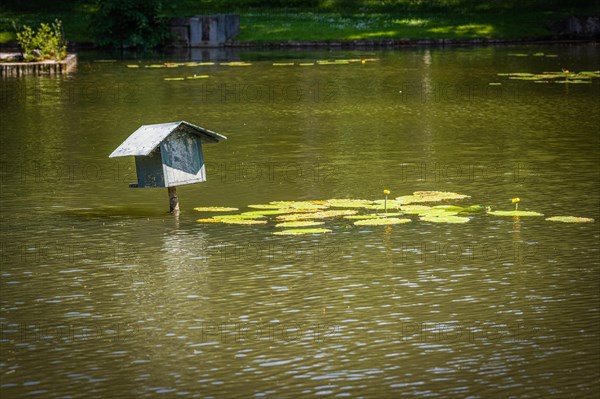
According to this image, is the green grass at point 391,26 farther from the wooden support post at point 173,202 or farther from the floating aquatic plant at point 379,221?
the floating aquatic plant at point 379,221

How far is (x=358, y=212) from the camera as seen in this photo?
14.2m

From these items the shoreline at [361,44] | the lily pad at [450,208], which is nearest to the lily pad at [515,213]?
the lily pad at [450,208]

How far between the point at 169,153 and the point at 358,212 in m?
2.02

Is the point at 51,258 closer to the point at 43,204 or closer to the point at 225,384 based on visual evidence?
the point at 43,204

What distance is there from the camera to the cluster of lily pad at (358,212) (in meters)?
13.5

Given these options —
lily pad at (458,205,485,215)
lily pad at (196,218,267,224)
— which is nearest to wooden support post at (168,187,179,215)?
lily pad at (196,218,267,224)

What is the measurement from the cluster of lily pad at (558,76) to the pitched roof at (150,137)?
17.0 metres

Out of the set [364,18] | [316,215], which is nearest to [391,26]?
[364,18]

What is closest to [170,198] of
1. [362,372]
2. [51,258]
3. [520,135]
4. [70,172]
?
[51,258]

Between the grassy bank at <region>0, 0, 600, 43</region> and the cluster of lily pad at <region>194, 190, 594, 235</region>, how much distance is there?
2941 centimetres

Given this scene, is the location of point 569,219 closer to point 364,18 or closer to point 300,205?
point 300,205

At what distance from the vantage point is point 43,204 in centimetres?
1524

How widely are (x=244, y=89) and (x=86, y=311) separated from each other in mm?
18853

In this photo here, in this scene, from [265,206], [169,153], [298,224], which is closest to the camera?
[298,224]
